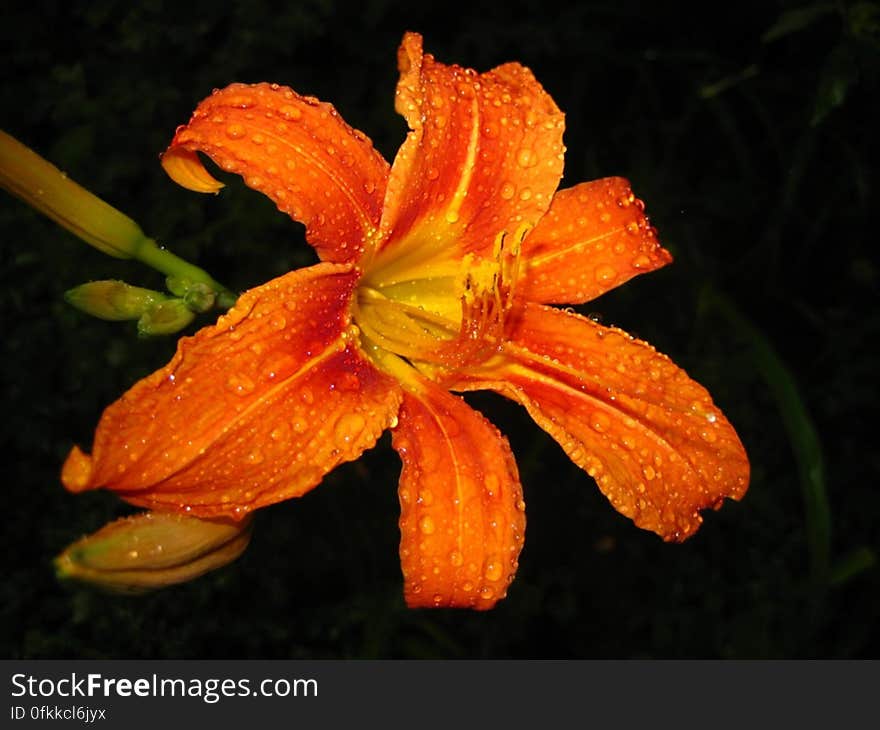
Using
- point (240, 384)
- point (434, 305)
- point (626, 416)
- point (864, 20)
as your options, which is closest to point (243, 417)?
point (240, 384)

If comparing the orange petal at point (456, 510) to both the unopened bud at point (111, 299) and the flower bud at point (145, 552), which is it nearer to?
the flower bud at point (145, 552)

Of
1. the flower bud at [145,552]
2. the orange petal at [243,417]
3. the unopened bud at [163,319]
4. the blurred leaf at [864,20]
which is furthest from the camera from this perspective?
the blurred leaf at [864,20]

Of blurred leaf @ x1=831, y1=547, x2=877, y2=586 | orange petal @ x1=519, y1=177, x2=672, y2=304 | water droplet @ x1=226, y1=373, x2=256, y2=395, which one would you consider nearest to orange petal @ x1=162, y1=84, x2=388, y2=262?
water droplet @ x1=226, y1=373, x2=256, y2=395

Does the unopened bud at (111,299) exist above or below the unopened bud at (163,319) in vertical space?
above

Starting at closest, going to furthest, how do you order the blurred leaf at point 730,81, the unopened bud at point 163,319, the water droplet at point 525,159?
the unopened bud at point 163,319 → the water droplet at point 525,159 → the blurred leaf at point 730,81

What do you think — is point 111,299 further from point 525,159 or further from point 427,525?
point 525,159

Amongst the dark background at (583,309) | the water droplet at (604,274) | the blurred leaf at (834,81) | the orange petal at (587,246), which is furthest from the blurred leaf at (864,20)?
the water droplet at (604,274)

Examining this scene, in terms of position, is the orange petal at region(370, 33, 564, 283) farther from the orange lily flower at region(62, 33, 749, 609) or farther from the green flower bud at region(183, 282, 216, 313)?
the green flower bud at region(183, 282, 216, 313)
